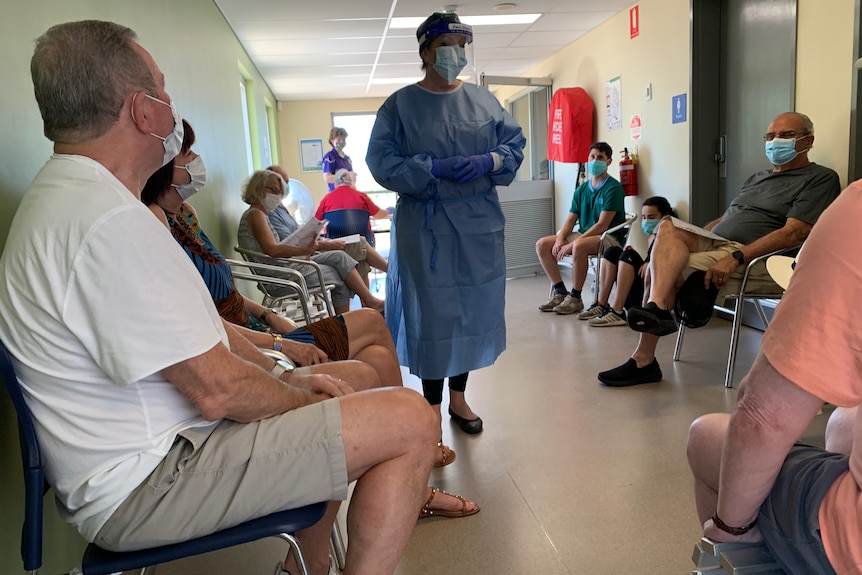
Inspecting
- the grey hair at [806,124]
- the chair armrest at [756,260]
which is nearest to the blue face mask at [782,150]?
the grey hair at [806,124]

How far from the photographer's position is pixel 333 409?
1087 millimetres

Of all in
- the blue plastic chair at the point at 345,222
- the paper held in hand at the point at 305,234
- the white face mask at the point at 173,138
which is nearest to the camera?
the white face mask at the point at 173,138

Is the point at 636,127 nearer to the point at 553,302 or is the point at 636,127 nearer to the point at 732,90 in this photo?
the point at 732,90

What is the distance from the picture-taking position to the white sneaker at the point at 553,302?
4656mm

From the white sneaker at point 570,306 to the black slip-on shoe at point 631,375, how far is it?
1.58m

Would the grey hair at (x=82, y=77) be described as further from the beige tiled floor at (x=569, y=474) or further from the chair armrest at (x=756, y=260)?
the chair armrest at (x=756, y=260)

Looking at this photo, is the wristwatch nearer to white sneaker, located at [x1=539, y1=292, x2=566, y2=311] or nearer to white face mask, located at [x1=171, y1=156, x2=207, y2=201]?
white face mask, located at [x1=171, y1=156, x2=207, y2=201]

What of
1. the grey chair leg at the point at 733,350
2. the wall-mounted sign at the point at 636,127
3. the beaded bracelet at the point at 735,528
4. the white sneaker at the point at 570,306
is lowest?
the white sneaker at the point at 570,306

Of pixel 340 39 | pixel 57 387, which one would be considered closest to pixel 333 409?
pixel 57 387

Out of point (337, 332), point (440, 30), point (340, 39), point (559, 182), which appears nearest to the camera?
point (337, 332)

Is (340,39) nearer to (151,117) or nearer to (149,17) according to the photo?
(149,17)

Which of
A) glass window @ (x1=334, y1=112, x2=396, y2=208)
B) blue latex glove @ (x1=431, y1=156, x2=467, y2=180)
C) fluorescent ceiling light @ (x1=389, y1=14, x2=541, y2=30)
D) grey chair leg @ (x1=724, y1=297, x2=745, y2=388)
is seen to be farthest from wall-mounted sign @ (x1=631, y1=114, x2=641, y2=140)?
glass window @ (x1=334, y1=112, x2=396, y2=208)

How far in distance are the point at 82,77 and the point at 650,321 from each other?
2353 millimetres

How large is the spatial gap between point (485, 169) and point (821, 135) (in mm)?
2207
